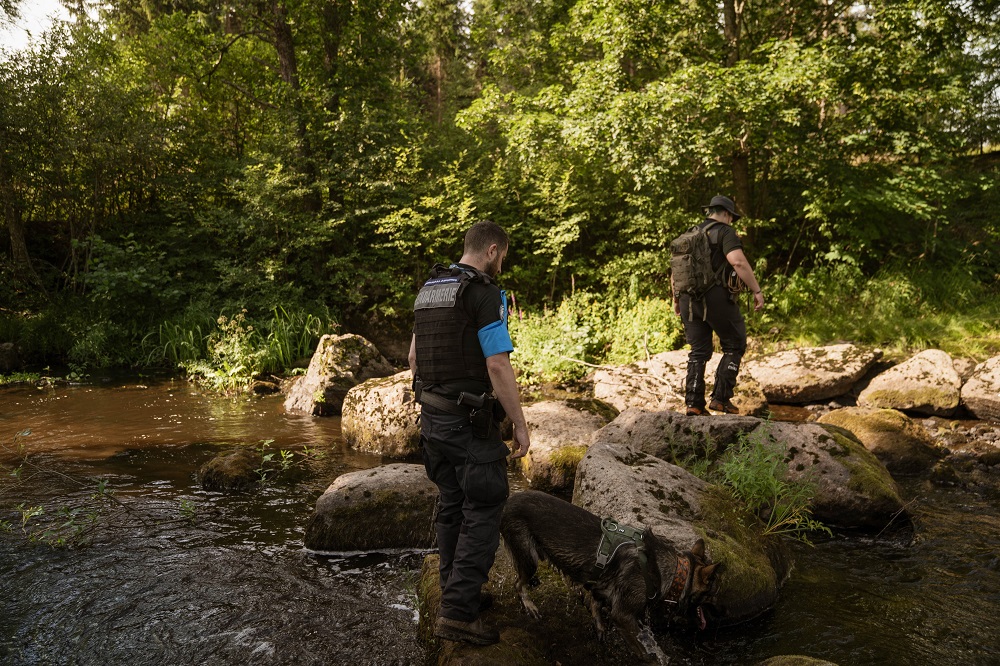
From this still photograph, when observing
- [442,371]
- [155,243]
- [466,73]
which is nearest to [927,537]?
[442,371]

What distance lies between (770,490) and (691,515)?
1011 millimetres

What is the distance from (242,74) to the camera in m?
17.3

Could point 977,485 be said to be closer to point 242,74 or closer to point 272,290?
point 272,290

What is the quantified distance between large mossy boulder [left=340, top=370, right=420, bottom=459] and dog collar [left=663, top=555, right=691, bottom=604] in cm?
416

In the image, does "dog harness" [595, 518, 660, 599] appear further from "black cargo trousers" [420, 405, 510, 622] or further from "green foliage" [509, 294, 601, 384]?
"green foliage" [509, 294, 601, 384]

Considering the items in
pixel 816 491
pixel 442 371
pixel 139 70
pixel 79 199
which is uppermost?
pixel 139 70

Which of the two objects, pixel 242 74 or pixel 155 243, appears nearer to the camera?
pixel 155 243

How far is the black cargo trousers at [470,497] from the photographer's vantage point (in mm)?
2857

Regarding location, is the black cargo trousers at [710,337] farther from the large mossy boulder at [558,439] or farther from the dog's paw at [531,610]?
the dog's paw at [531,610]

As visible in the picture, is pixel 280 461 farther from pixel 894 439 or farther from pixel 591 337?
pixel 894 439

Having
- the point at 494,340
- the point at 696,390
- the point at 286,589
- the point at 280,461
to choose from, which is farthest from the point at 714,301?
the point at 280,461

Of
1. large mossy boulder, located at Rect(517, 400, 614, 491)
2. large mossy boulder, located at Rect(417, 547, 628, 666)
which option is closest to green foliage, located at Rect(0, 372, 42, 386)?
large mossy boulder, located at Rect(517, 400, 614, 491)

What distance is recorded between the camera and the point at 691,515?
13.0 ft

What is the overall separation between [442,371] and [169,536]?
131 inches
